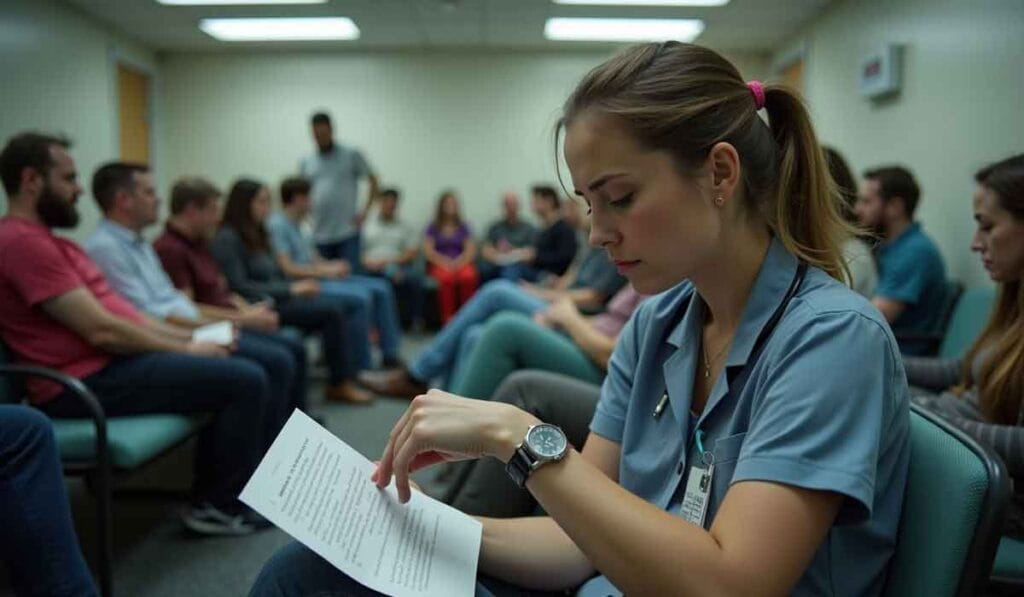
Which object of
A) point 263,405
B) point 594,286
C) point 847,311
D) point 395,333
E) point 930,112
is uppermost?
point 930,112

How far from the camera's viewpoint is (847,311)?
0.72m

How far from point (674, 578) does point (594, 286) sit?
2.36 meters

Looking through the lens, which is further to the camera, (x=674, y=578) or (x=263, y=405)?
(x=263, y=405)

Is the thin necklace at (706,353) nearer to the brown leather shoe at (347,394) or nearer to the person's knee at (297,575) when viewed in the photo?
the person's knee at (297,575)

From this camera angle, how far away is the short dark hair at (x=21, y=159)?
A: 2.06 meters

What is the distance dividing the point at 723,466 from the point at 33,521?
1.36 meters

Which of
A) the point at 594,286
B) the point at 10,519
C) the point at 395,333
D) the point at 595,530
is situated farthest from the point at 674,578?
the point at 395,333

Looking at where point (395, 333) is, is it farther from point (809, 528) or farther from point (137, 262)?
point (809, 528)

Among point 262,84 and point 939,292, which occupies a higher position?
point 262,84

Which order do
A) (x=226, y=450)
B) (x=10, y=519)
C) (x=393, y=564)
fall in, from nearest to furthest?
(x=393, y=564)
(x=10, y=519)
(x=226, y=450)

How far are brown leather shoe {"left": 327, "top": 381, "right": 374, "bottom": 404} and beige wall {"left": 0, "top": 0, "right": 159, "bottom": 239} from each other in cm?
251

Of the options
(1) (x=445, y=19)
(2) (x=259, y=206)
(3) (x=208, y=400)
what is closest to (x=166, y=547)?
(3) (x=208, y=400)

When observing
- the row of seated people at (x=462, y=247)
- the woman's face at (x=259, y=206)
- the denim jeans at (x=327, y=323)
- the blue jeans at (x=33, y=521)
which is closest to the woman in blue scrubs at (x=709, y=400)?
the blue jeans at (x=33, y=521)

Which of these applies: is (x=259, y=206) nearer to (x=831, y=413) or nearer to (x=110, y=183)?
(x=110, y=183)
